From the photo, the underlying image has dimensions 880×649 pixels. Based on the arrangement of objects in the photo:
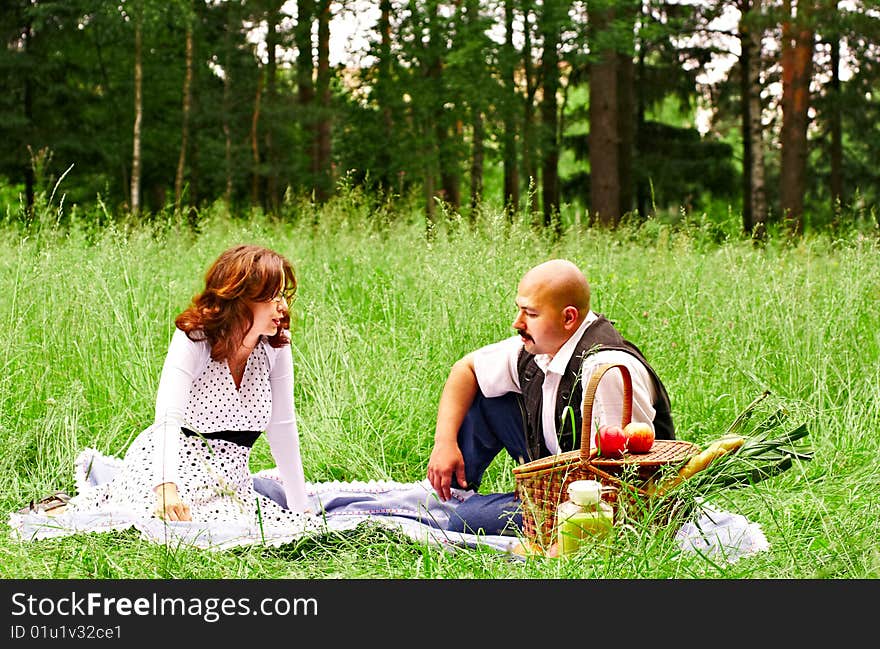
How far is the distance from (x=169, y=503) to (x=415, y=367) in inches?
A: 65.7

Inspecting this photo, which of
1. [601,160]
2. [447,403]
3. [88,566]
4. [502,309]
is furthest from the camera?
[601,160]

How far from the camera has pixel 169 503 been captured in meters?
2.84

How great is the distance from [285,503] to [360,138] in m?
12.0

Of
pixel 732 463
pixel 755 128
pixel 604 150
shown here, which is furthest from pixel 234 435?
pixel 755 128

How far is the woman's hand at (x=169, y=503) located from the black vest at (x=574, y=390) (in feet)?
3.67

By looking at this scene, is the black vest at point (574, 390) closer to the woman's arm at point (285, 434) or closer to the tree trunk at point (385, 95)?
the woman's arm at point (285, 434)

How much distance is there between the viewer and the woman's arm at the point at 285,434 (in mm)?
3217

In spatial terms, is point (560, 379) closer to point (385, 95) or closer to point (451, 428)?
point (451, 428)

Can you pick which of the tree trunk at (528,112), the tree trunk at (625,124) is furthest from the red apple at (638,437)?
the tree trunk at (528,112)

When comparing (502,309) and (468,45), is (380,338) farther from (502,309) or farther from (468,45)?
(468,45)

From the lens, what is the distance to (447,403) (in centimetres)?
323

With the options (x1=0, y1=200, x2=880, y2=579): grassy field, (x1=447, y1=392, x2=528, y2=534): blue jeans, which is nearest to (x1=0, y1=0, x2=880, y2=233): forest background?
(x1=0, y1=200, x2=880, y2=579): grassy field

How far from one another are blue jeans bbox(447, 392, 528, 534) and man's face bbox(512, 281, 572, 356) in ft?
1.02

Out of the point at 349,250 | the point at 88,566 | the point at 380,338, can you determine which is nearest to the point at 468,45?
the point at 349,250
